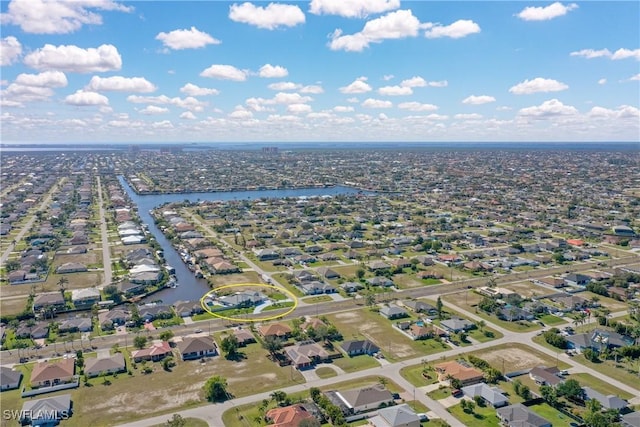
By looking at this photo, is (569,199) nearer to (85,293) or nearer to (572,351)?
(572,351)

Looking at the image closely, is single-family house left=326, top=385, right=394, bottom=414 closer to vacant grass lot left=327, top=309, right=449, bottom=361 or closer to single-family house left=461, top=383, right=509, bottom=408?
single-family house left=461, top=383, right=509, bottom=408

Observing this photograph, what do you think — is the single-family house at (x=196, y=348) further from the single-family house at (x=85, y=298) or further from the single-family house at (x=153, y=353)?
the single-family house at (x=85, y=298)

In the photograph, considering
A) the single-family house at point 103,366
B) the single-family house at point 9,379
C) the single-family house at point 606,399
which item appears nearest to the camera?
the single-family house at point 606,399

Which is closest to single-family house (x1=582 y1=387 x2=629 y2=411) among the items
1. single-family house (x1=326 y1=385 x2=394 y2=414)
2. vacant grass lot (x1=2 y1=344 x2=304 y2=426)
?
single-family house (x1=326 y1=385 x2=394 y2=414)

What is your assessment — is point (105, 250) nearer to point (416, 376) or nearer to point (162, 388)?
point (162, 388)

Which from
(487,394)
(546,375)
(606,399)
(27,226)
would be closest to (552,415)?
(606,399)

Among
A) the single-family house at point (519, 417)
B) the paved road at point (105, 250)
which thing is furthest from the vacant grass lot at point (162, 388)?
the paved road at point (105, 250)
